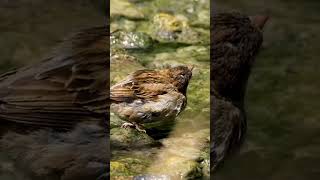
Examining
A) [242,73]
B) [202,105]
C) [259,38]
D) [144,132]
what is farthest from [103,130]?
[259,38]

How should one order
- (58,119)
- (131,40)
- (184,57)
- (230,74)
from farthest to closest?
(131,40) < (184,57) < (230,74) < (58,119)

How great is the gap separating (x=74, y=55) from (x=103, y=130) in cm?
39

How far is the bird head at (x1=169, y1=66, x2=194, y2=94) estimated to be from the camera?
11.9 feet

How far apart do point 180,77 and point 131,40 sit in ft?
2.72

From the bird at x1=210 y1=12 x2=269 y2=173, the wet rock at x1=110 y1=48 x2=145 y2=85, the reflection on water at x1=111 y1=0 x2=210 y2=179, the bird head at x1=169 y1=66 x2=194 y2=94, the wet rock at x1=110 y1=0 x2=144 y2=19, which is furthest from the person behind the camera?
the wet rock at x1=110 y1=0 x2=144 y2=19

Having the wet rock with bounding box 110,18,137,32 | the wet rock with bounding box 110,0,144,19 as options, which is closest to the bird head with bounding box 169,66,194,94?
the wet rock with bounding box 110,18,137,32

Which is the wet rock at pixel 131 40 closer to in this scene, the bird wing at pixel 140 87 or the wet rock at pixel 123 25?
the wet rock at pixel 123 25

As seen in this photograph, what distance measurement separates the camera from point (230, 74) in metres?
3.82

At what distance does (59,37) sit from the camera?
462 centimetres

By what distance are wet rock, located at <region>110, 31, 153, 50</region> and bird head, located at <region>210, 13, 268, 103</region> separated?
18.8 inches

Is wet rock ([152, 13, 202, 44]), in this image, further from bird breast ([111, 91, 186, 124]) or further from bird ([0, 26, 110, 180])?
bird ([0, 26, 110, 180])

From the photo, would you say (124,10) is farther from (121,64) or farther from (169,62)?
(121,64)

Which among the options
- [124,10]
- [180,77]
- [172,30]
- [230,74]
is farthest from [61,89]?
[124,10]

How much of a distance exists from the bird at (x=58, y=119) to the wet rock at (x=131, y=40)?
104cm
